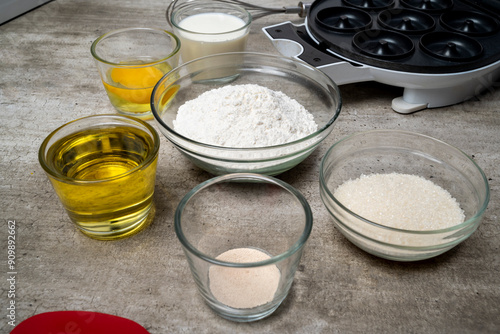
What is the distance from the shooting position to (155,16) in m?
1.43

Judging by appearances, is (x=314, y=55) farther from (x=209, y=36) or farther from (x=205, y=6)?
(x=205, y=6)

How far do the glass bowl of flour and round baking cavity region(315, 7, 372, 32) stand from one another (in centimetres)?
20

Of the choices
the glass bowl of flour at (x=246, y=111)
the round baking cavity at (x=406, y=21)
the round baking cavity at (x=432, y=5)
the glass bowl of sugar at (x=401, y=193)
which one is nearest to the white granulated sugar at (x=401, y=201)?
the glass bowl of sugar at (x=401, y=193)

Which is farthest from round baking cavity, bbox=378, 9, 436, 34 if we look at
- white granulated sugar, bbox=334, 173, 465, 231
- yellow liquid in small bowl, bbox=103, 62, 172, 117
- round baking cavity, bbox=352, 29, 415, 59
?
yellow liquid in small bowl, bbox=103, 62, 172, 117

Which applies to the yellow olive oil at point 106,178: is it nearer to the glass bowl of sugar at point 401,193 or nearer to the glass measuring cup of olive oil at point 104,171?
the glass measuring cup of olive oil at point 104,171

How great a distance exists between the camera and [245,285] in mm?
611

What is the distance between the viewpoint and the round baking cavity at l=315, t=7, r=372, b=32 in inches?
43.1

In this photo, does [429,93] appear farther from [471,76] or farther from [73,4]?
[73,4]

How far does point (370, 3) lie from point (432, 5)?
15 cm

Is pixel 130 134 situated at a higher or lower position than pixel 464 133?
higher

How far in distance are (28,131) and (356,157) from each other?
26.3 inches

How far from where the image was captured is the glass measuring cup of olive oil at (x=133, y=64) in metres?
0.97

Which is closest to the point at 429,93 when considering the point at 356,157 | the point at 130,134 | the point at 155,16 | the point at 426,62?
the point at 426,62

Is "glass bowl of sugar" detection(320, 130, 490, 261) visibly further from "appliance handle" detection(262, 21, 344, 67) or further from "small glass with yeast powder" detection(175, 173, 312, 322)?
"appliance handle" detection(262, 21, 344, 67)
